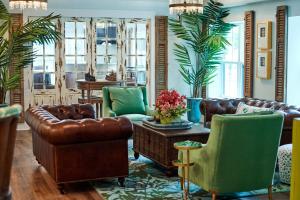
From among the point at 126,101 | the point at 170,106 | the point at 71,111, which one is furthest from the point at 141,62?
the point at 170,106

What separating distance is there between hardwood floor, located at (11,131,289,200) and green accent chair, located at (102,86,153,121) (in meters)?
1.72

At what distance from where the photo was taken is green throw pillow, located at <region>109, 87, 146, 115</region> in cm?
824

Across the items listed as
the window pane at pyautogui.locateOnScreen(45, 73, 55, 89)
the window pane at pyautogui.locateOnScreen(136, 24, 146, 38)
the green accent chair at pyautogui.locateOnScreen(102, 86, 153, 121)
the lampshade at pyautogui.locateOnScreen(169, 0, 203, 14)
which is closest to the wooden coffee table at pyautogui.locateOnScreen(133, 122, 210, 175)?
the green accent chair at pyautogui.locateOnScreen(102, 86, 153, 121)

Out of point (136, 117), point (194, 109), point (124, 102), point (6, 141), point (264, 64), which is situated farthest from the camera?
point (194, 109)

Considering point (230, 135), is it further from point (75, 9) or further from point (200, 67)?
point (75, 9)

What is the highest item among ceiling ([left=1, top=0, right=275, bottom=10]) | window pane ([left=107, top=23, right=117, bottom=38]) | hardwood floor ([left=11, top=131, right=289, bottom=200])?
ceiling ([left=1, top=0, right=275, bottom=10])

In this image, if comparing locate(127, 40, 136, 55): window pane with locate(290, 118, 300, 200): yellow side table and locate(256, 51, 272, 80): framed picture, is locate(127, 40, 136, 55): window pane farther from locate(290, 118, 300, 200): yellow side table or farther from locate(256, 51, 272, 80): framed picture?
locate(290, 118, 300, 200): yellow side table

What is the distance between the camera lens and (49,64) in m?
10.1

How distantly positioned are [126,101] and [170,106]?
2.00 m

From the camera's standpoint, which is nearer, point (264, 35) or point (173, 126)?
point (173, 126)

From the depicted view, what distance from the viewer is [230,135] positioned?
4.69 meters

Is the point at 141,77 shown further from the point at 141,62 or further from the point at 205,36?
the point at 205,36

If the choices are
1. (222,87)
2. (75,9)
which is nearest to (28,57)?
(75,9)

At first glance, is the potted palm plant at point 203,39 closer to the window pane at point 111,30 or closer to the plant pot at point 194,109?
the plant pot at point 194,109
